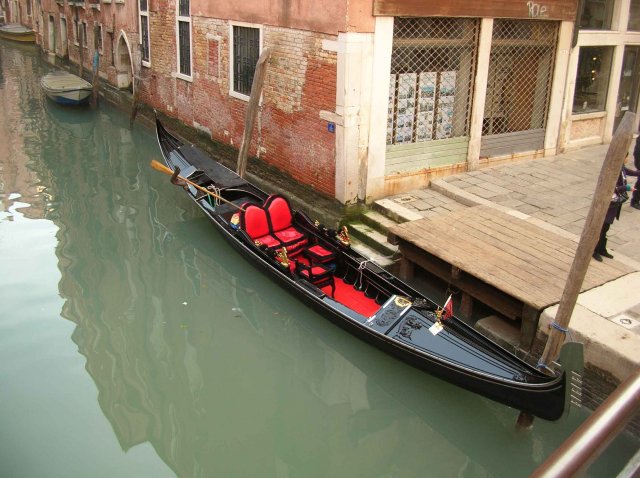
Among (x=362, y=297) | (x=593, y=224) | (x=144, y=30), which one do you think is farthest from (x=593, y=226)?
(x=144, y=30)

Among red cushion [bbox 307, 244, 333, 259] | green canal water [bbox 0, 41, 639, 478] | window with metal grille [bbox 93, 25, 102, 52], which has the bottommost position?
green canal water [bbox 0, 41, 639, 478]

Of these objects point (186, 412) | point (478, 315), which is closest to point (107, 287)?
point (186, 412)

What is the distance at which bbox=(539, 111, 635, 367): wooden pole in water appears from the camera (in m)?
3.34

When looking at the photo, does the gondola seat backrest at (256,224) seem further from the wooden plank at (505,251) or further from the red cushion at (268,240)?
the wooden plank at (505,251)

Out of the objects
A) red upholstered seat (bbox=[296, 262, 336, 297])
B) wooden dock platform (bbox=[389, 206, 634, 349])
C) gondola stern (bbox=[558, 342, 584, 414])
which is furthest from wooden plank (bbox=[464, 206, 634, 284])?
red upholstered seat (bbox=[296, 262, 336, 297])

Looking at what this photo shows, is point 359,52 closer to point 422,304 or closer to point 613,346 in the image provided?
point 422,304

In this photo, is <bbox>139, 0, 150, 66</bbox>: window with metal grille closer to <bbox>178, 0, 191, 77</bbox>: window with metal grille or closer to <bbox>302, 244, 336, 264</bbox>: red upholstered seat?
<bbox>178, 0, 191, 77</bbox>: window with metal grille

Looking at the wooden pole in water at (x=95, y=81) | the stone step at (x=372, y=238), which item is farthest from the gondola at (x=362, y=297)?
the wooden pole in water at (x=95, y=81)

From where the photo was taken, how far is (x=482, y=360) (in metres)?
4.08

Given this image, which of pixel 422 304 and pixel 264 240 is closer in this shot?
pixel 422 304

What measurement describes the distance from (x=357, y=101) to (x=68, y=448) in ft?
13.1

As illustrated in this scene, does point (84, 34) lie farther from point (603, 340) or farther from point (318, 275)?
point (603, 340)

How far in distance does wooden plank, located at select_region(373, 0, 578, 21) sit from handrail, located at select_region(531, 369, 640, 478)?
5544 millimetres

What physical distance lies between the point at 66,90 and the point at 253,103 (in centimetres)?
719
